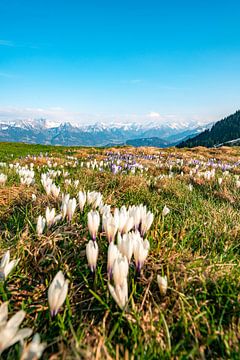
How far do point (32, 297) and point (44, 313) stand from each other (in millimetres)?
223

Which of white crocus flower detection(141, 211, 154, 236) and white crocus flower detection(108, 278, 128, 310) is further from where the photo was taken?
white crocus flower detection(141, 211, 154, 236)

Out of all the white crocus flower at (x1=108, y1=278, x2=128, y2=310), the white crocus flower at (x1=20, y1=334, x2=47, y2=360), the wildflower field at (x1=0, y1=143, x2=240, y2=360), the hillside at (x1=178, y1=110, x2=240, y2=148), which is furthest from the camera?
the hillside at (x1=178, y1=110, x2=240, y2=148)

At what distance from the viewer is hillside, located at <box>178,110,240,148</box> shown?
5428 inches

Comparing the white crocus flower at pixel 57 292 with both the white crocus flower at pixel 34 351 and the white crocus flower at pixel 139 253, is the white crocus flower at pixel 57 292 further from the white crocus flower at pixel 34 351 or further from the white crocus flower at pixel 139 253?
the white crocus flower at pixel 139 253

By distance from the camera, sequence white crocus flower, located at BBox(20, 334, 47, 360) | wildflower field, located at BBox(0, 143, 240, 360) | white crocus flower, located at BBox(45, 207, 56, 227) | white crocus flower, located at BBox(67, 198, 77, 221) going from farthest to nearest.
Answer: white crocus flower, located at BBox(67, 198, 77, 221)
white crocus flower, located at BBox(45, 207, 56, 227)
wildflower field, located at BBox(0, 143, 240, 360)
white crocus flower, located at BBox(20, 334, 47, 360)

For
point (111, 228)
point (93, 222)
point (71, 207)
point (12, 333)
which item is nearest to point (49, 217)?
point (71, 207)

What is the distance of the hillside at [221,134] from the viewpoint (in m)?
138

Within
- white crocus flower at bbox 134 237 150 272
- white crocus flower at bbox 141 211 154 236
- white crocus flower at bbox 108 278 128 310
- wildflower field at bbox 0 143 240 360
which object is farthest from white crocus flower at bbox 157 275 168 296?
white crocus flower at bbox 141 211 154 236

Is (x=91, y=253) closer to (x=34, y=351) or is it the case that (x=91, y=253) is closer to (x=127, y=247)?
(x=127, y=247)

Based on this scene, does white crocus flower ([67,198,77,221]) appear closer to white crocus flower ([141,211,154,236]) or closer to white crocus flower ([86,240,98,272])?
white crocus flower ([141,211,154,236])

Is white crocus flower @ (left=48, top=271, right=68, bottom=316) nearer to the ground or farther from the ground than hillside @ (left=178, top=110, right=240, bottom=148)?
nearer to the ground

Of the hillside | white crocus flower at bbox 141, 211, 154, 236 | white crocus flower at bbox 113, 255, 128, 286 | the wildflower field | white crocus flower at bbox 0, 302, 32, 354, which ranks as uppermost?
the hillside

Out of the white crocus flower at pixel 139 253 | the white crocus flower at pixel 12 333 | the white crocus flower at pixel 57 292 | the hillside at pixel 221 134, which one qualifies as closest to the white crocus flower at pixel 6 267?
the white crocus flower at pixel 57 292

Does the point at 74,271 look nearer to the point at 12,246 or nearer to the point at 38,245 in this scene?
the point at 38,245
